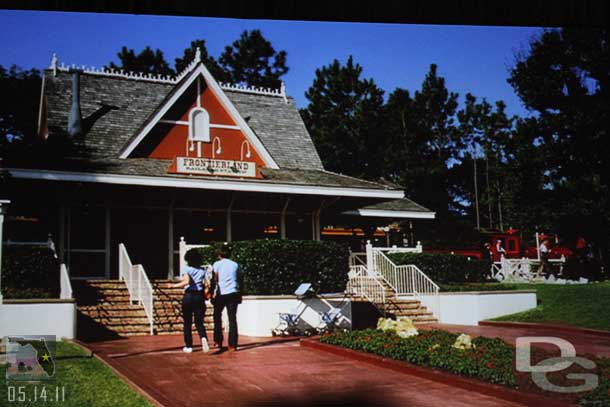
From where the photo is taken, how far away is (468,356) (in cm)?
782

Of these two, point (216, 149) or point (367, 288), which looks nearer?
point (367, 288)

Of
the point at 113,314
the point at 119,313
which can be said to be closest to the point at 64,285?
the point at 113,314

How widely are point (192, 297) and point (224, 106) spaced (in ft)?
35.1

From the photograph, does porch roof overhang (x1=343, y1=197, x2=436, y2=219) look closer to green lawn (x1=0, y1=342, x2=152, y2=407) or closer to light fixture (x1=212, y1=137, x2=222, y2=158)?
light fixture (x1=212, y1=137, x2=222, y2=158)

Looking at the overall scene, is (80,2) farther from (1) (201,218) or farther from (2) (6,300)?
(1) (201,218)

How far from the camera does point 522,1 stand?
7113mm

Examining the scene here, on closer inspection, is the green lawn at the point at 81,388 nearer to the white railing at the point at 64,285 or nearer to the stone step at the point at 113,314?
the white railing at the point at 64,285

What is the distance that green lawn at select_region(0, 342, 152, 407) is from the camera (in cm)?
607

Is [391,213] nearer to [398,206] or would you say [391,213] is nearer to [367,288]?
[398,206]

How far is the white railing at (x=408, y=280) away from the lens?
15456 mm

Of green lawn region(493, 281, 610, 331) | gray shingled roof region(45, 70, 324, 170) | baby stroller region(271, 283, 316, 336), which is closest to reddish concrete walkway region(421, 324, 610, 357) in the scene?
green lawn region(493, 281, 610, 331)

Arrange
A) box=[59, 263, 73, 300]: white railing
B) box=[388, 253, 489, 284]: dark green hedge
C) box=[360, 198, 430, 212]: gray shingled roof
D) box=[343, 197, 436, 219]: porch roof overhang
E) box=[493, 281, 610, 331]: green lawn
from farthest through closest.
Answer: box=[360, 198, 430, 212]: gray shingled roof, box=[343, 197, 436, 219]: porch roof overhang, box=[388, 253, 489, 284]: dark green hedge, box=[493, 281, 610, 331]: green lawn, box=[59, 263, 73, 300]: white railing

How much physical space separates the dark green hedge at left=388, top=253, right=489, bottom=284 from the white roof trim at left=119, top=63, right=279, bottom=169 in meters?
4.80

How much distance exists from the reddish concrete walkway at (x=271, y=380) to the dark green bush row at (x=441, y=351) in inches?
11.9
